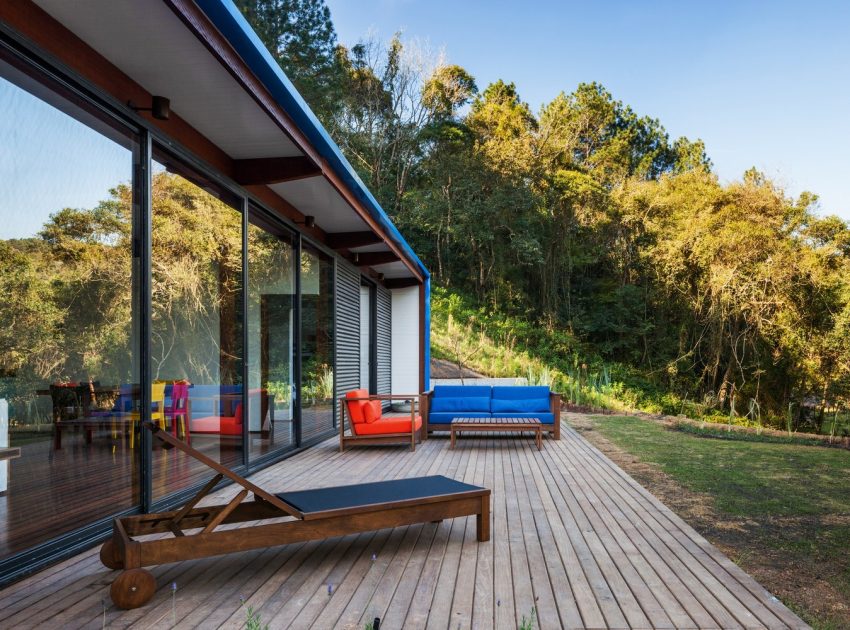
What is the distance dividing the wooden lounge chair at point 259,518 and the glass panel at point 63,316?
497mm

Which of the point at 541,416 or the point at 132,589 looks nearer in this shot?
the point at 132,589

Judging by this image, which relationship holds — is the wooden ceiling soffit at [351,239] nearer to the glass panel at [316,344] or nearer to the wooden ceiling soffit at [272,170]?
the glass panel at [316,344]

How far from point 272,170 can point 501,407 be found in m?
4.44

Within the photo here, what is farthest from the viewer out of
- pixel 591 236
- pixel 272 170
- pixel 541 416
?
pixel 591 236

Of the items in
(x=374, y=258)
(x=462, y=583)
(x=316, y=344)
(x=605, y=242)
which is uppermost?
(x=605, y=242)

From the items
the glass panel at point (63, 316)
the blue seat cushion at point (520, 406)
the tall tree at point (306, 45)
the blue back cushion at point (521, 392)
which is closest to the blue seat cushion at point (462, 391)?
the blue back cushion at point (521, 392)

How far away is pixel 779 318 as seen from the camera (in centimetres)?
1426

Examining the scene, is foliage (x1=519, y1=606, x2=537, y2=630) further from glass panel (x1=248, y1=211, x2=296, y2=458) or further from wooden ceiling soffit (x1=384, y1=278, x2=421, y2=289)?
wooden ceiling soffit (x1=384, y1=278, x2=421, y2=289)

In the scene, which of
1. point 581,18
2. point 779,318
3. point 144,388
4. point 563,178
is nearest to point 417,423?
point 144,388

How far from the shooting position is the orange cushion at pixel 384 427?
7.09m

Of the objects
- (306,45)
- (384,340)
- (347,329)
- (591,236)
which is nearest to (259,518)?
(347,329)

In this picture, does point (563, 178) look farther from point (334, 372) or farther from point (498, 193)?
point (334, 372)

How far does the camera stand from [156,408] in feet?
13.2

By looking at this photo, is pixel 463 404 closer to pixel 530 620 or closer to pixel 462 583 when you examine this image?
pixel 462 583
